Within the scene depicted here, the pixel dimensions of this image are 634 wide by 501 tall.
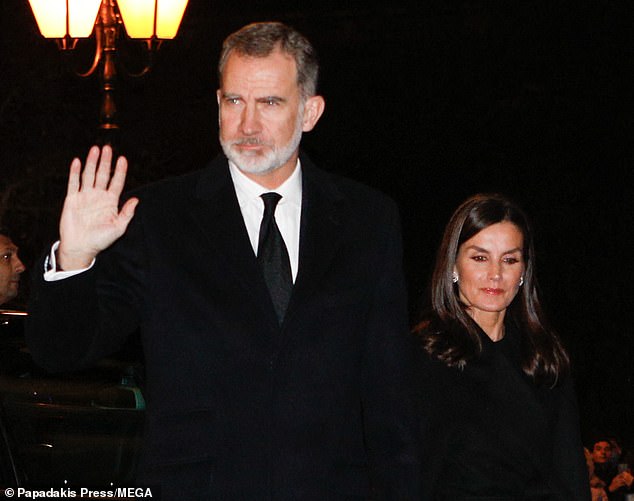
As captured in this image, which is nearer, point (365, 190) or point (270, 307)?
point (270, 307)

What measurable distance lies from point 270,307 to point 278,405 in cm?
26

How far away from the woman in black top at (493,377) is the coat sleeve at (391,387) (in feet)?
2.55

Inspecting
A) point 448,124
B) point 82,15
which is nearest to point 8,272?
point 82,15

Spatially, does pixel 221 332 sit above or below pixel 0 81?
below

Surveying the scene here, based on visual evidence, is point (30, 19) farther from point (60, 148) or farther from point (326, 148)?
point (326, 148)

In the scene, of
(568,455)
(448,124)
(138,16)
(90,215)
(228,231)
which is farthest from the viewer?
(448,124)

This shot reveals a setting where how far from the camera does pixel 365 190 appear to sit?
4.45 meters

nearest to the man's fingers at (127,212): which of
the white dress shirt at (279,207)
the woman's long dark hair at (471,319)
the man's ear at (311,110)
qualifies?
the white dress shirt at (279,207)

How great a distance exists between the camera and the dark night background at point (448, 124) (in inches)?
910

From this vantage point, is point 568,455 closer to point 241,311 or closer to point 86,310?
point 241,311

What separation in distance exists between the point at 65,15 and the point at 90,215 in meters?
6.64

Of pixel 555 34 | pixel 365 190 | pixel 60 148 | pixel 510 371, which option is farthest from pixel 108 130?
pixel 555 34

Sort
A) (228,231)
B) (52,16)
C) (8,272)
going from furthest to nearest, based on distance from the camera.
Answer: (52,16) < (8,272) < (228,231)

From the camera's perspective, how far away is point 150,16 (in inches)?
396
